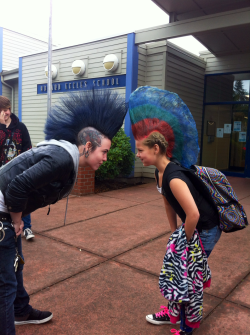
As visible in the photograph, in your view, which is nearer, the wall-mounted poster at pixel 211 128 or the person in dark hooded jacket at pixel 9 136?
the person in dark hooded jacket at pixel 9 136

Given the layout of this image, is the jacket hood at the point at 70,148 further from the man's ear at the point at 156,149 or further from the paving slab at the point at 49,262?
the paving slab at the point at 49,262

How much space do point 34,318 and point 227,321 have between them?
152cm

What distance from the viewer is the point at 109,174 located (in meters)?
7.91

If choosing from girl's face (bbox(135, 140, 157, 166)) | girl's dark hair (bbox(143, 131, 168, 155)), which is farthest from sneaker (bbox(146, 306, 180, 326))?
girl's dark hair (bbox(143, 131, 168, 155))

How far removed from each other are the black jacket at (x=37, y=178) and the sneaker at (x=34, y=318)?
931 millimetres

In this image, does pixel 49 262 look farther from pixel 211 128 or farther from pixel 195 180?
pixel 211 128

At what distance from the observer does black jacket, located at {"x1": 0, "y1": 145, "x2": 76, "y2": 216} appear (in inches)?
66.8

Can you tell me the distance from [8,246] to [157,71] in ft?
25.8

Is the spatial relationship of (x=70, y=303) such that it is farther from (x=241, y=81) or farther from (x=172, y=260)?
(x=241, y=81)

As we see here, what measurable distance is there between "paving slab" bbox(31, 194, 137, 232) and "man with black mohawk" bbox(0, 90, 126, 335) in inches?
109

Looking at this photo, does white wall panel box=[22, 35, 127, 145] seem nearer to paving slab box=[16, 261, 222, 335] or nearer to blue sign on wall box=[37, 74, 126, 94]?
blue sign on wall box=[37, 74, 126, 94]

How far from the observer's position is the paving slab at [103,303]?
2357 mm

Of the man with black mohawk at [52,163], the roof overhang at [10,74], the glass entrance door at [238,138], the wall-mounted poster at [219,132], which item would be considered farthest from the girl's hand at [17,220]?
the roof overhang at [10,74]

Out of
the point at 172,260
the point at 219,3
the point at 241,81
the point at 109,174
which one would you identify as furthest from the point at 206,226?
the point at 241,81
